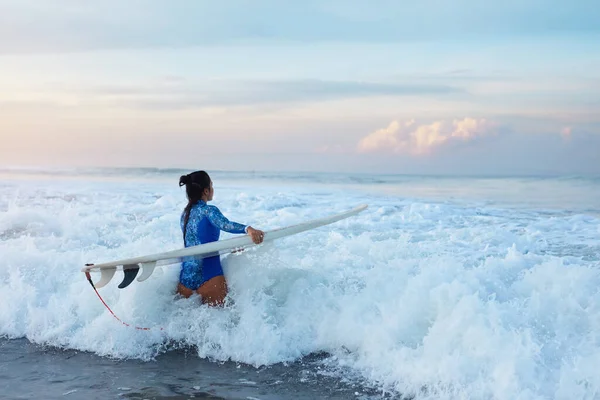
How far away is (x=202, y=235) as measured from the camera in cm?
542

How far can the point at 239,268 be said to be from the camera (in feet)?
19.4

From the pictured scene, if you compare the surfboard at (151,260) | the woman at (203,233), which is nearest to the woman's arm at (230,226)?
the woman at (203,233)

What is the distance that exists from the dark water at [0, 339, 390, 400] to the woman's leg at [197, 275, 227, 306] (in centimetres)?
47

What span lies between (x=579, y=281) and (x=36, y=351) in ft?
15.6

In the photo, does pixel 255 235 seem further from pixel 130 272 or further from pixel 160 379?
pixel 160 379

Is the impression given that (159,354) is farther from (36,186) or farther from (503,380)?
(36,186)

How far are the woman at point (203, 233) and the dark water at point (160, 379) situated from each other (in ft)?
1.84

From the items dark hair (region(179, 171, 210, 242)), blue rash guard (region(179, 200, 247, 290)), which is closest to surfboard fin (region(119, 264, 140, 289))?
blue rash guard (region(179, 200, 247, 290))

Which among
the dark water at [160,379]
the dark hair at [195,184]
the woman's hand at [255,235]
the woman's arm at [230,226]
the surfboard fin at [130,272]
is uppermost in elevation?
the dark hair at [195,184]

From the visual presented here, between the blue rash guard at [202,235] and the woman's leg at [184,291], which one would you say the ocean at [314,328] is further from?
the blue rash guard at [202,235]

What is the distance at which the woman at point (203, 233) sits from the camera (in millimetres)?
5316

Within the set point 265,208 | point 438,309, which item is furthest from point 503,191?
point 438,309

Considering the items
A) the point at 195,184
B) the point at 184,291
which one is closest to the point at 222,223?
the point at 195,184

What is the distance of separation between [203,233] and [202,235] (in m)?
0.02
